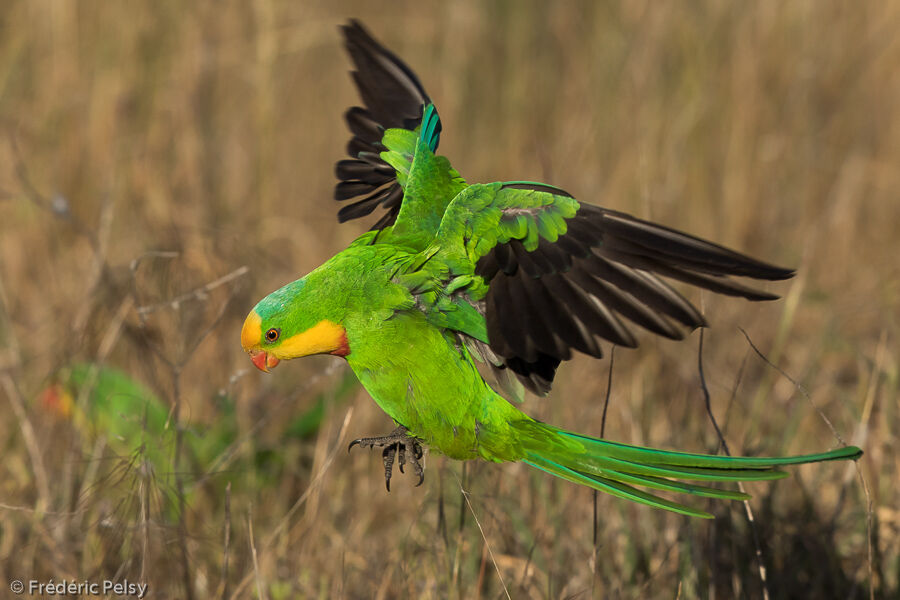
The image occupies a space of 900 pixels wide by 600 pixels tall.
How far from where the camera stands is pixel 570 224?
1679mm

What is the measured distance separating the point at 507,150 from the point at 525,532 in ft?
7.69

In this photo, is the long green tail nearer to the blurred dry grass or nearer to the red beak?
the red beak

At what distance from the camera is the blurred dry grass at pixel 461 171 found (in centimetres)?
338

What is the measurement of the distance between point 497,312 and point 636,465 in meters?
0.41

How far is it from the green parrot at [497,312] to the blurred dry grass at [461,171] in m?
1.17

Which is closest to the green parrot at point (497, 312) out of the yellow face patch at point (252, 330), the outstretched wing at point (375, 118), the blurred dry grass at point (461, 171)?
the yellow face patch at point (252, 330)

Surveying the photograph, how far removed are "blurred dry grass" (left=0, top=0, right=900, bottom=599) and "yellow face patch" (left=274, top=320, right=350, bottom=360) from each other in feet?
4.09

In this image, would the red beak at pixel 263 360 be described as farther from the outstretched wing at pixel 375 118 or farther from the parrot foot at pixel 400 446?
the outstretched wing at pixel 375 118

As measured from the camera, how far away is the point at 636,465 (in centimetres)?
176

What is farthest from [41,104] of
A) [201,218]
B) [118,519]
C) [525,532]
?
[525,532]

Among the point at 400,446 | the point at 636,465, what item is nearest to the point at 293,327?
the point at 400,446

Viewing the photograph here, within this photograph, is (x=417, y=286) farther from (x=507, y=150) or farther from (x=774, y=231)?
(x=774, y=231)

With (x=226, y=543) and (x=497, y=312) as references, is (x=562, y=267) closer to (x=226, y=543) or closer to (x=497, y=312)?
(x=497, y=312)

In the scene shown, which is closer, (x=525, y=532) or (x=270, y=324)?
(x=270, y=324)
